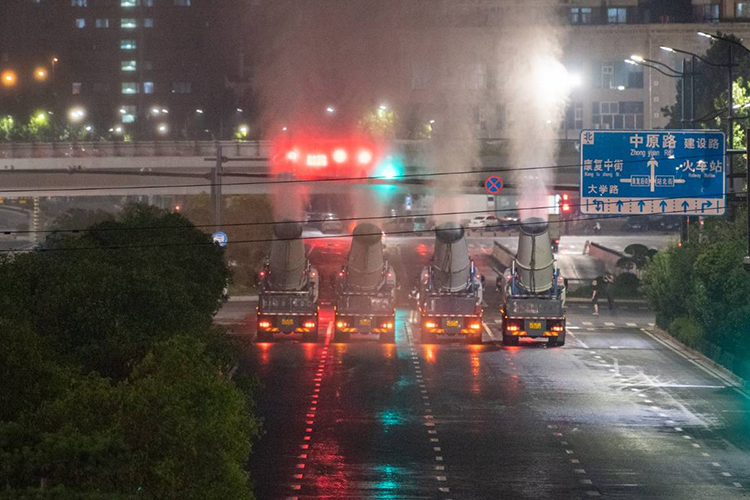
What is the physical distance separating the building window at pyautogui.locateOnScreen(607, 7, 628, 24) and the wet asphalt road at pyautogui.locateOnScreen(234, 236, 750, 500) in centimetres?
9369

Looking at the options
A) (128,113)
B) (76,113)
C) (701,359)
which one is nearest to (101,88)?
(128,113)

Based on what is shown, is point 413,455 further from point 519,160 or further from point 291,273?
point 519,160

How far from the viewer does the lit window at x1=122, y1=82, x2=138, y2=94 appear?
198m

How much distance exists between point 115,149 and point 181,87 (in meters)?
104

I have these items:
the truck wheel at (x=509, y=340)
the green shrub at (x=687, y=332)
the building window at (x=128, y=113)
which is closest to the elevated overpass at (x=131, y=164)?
the green shrub at (x=687, y=332)

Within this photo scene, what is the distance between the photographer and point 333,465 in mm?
34500

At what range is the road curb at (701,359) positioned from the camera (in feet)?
160

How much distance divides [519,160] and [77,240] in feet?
101

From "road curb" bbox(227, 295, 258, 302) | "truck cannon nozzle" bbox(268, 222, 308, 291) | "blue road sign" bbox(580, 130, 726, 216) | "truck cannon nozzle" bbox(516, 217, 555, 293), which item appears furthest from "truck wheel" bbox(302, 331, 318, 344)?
"road curb" bbox(227, 295, 258, 302)

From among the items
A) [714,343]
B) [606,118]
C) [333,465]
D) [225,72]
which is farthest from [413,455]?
[225,72]

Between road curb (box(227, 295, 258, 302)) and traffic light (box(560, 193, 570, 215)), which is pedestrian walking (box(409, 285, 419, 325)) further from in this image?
road curb (box(227, 295, 258, 302))

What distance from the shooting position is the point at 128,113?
197 m

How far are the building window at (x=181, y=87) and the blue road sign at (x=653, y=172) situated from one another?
14820cm

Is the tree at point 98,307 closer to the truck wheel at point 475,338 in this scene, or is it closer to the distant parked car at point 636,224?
the truck wheel at point 475,338
